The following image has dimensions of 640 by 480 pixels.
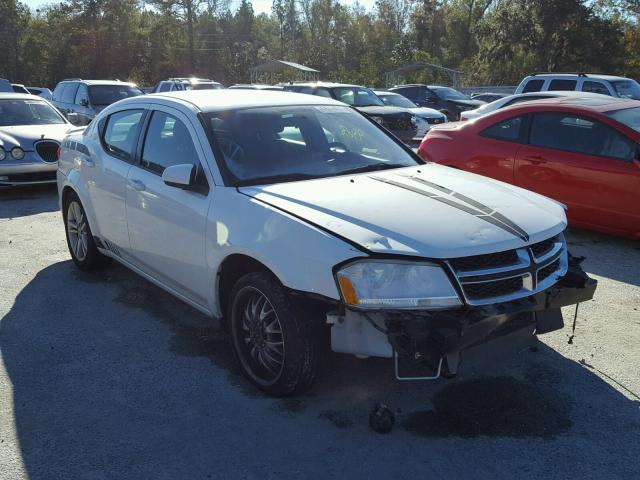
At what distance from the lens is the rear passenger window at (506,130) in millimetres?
7359

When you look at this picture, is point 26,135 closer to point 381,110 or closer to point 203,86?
point 381,110

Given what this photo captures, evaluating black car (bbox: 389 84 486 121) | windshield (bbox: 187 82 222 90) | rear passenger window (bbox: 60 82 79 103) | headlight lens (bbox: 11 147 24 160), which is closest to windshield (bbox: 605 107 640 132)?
headlight lens (bbox: 11 147 24 160)

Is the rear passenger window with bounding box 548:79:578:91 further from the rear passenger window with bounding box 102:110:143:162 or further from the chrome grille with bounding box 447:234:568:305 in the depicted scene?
the chrome grille with bounding box 447:234:568:305

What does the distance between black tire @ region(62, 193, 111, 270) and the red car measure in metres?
4.48

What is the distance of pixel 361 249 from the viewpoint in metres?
3.05

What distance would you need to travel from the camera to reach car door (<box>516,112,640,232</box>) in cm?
627

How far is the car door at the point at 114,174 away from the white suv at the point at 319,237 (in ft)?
0.08

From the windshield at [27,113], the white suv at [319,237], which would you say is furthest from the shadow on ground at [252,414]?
the windshield at [27,113]

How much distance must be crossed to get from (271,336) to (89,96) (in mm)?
13327

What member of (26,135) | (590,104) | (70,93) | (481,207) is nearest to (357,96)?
(70,93)

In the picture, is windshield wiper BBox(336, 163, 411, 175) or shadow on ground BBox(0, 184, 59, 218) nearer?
windshield wiper BBox(336, 163, 411, 175)

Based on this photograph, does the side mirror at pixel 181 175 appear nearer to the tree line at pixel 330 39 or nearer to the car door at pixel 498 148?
the car door at pixel 498 148

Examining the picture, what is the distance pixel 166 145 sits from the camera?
4449 millimetres

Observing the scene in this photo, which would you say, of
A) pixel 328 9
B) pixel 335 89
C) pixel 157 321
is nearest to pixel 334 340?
pixel 157 321
